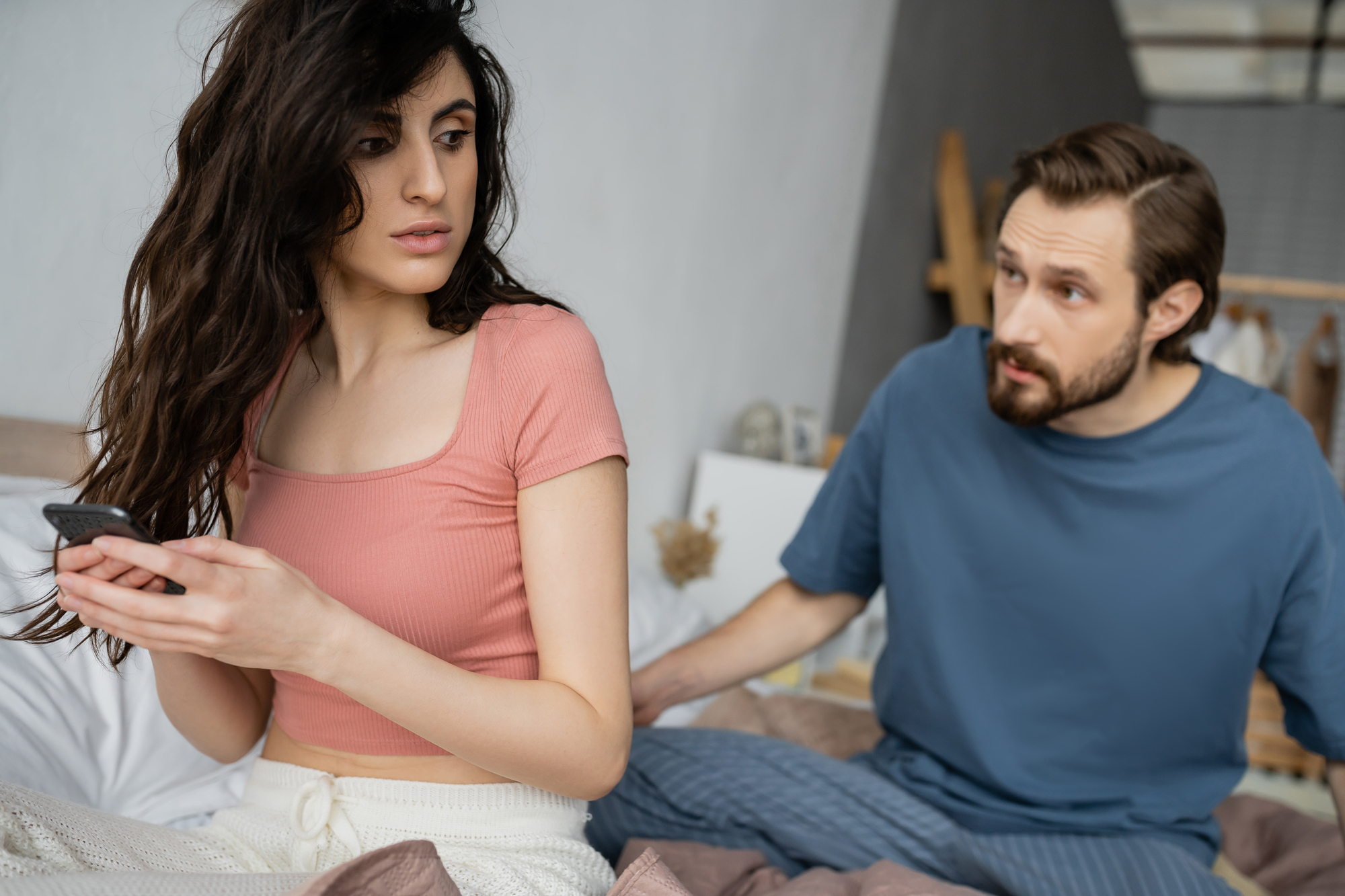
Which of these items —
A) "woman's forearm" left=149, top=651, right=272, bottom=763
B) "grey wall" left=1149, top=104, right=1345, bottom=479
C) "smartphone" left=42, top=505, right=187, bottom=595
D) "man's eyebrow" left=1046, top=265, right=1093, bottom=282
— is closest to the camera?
"smartphone" left=42, top=505, right=187, bottom=595

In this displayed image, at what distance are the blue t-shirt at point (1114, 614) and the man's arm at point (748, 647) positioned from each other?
124mm

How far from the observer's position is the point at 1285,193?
6.80 metres

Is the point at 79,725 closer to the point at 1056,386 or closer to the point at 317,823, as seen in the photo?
the point at 317,823

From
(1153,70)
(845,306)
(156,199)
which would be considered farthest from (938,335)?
(156,199)

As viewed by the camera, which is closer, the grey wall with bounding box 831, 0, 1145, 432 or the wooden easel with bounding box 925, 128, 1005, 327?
the grey wall with bounding box 831, 0, 1145, 432

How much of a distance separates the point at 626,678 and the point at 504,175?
0.49 meters

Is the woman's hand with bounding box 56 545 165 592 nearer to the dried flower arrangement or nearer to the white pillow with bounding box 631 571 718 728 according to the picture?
the white pillow with bounding box 631 571 718 728

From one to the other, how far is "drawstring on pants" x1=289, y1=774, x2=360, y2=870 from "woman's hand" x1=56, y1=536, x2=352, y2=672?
216mm

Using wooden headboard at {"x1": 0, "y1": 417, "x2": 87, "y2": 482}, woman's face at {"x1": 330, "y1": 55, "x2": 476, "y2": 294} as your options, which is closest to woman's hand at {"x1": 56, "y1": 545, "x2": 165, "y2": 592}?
woman's face at {"x1": 330, "y1": 55, "x2": 476, "y2": 294}

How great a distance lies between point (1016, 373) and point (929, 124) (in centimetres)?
295

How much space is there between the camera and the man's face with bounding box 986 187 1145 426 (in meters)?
1.31

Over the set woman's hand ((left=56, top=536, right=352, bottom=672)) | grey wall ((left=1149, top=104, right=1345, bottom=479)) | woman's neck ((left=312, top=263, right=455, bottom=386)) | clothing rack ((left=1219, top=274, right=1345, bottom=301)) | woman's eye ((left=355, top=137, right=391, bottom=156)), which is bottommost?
woman's hand ((left=56, top=536, right=352, bottom=672))

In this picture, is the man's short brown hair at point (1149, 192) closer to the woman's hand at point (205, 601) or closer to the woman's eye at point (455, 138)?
the woman's eye at point (455, 138)

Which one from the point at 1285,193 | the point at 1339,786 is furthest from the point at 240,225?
the point at 1285,193
